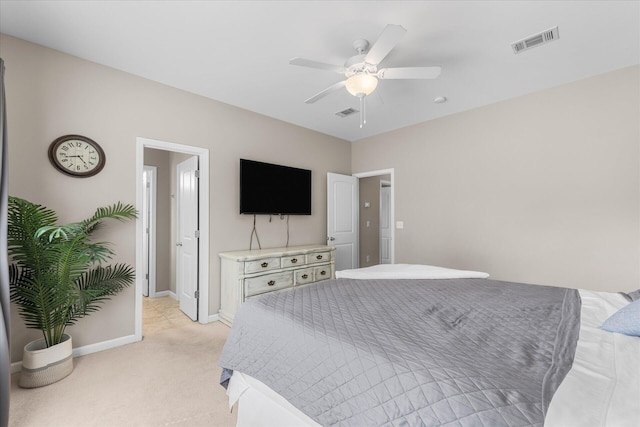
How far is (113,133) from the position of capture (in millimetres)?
2703

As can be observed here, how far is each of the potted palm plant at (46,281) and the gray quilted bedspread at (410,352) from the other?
150cm

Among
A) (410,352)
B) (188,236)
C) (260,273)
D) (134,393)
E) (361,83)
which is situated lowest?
(134,393)

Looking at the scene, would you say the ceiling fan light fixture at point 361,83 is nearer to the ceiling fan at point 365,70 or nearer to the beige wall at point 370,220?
the ceiling fan at point 365,70

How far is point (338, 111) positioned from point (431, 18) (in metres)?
1.80

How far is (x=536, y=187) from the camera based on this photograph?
3166mm

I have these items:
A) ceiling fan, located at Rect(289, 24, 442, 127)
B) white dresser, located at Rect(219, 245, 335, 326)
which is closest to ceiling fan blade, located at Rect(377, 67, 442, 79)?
ceiling fan, located at Rect(289, 24, 442, 127)

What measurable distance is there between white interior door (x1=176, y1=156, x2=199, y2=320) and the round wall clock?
0.95 metres

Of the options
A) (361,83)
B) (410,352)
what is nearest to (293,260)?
(361,83)

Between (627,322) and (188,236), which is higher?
(188,236)

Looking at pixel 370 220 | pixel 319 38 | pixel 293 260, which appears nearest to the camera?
pixel 319 38

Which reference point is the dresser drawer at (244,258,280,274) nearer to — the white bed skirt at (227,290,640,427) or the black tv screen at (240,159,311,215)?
the black tv screen at (240,159,311,215)

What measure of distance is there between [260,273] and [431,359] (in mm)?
2512

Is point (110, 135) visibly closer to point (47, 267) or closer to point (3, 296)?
point (47, 267)

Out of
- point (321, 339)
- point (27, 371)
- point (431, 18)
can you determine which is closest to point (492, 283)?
point (321, 339)
